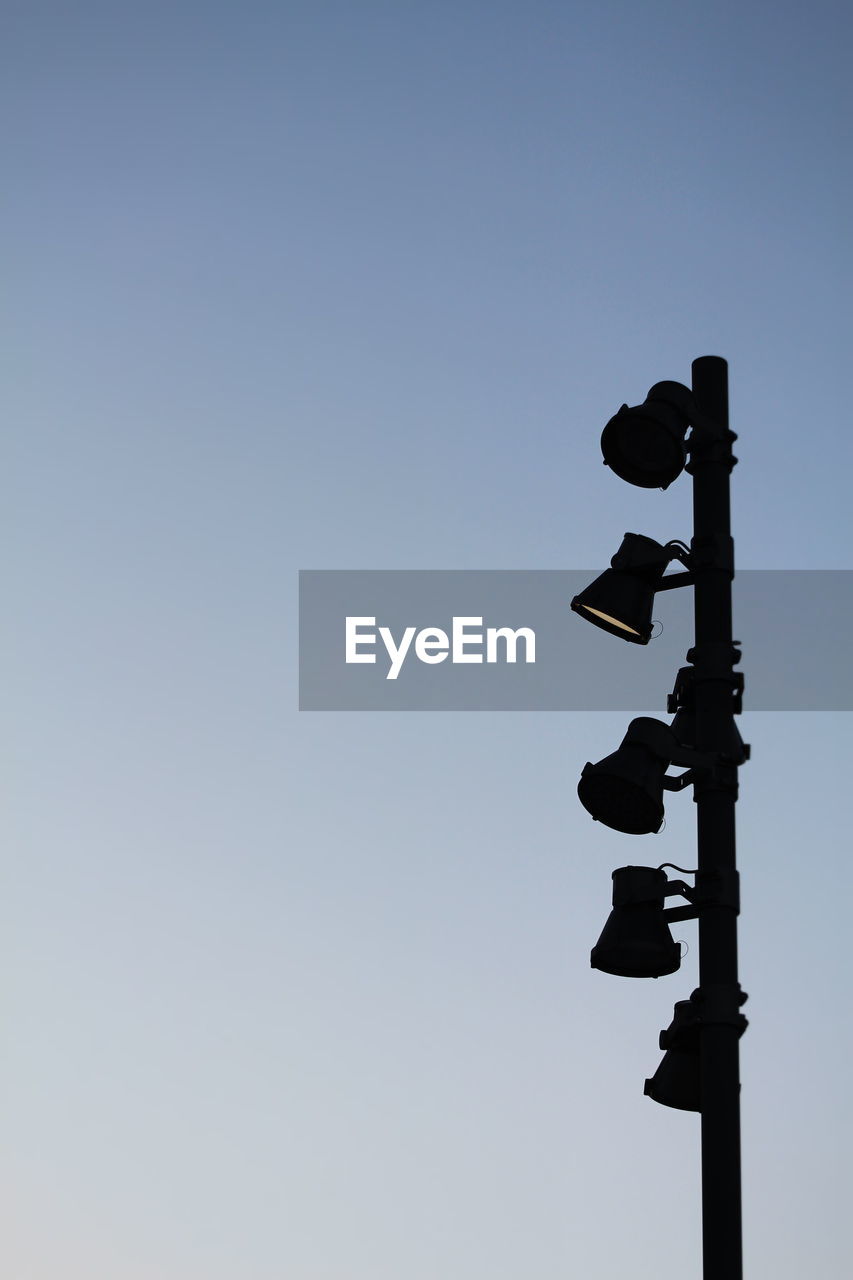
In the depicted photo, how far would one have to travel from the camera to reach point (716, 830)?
7930 mm

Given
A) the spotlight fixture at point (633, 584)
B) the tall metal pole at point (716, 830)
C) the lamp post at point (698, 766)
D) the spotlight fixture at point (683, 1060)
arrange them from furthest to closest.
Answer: the spotlight fixture at point (633, 584) → the spotlight fixture at point (683, 1060) → the lamp post at point (698, 766) → the tall metal pole at point (716, 830)

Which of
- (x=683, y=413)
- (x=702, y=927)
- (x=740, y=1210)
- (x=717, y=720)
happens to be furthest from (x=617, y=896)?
(x=683, y=413)

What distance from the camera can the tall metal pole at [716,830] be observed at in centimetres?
743

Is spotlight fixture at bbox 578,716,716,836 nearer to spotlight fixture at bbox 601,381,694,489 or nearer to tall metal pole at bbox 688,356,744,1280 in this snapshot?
tall metal pole at bbox 688,356,744,1280

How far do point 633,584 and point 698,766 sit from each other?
91 cm

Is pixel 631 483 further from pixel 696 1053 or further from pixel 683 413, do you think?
pixel 696 1053

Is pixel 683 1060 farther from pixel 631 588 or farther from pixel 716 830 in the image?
pixel 631 588

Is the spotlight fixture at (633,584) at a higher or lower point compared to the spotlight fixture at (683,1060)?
higher

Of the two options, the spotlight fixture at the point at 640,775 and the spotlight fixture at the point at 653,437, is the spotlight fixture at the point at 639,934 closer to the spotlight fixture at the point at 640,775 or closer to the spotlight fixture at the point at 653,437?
the spotlight fixture at the point at 640,775

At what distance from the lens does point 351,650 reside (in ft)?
48.8

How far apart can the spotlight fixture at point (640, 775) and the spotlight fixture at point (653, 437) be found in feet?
3.75

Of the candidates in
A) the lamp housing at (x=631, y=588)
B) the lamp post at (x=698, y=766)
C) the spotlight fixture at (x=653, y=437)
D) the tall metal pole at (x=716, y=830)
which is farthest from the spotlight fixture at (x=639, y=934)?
the spotlight fixture at (x=653, y=437)

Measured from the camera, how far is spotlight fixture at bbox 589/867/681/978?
7.81 m

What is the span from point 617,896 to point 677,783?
550mm
